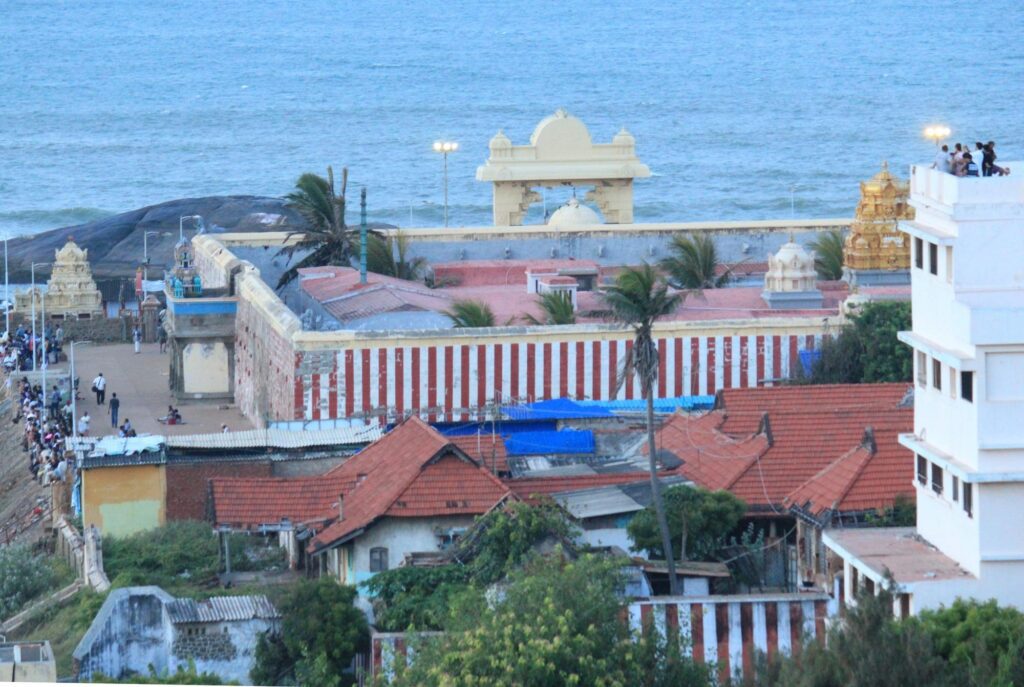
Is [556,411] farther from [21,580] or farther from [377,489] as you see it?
[21,580]

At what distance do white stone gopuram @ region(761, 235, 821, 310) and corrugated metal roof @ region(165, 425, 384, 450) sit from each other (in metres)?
9.28

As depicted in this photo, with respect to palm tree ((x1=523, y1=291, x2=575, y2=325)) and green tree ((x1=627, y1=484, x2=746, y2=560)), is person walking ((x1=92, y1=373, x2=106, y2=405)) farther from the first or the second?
green tree ((x1=627, y1=484, x2=746, y2=560))

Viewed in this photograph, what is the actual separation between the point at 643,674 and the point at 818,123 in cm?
12570

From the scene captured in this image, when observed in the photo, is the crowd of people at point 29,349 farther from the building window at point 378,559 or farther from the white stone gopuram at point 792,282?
the building window at point 378,559

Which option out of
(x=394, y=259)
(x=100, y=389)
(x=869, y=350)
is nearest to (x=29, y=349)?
(x=394, y=259)

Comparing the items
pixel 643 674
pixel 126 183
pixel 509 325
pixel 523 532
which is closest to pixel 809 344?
pixel 509 325

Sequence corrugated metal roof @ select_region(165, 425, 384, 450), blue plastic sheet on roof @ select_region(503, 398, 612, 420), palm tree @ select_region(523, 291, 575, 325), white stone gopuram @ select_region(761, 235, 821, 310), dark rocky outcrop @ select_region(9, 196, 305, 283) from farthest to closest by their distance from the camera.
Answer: dark rocky outcrop @ select_region(9, 196, 305, 283)
white stone gopuram @ select_region(761, 235, 821, 310)
palm tree @ select_region(523, 291, 575, 325)
blue plastic sheet on roof @ select_region(503, 398, 612, 420)
corrugated metal roof @ select_region(165, 425, 384, 450)

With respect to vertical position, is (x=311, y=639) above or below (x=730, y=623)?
below

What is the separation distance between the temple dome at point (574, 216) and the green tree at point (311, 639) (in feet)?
88.2

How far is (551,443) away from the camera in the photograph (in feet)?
138

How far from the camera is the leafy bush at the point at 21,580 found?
36.6 metres

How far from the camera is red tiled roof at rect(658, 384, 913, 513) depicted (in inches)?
1387

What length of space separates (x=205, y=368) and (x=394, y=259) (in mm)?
5935

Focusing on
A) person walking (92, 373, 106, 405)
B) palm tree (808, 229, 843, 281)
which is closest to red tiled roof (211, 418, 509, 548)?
person walking (92, 373, 106, 405)
